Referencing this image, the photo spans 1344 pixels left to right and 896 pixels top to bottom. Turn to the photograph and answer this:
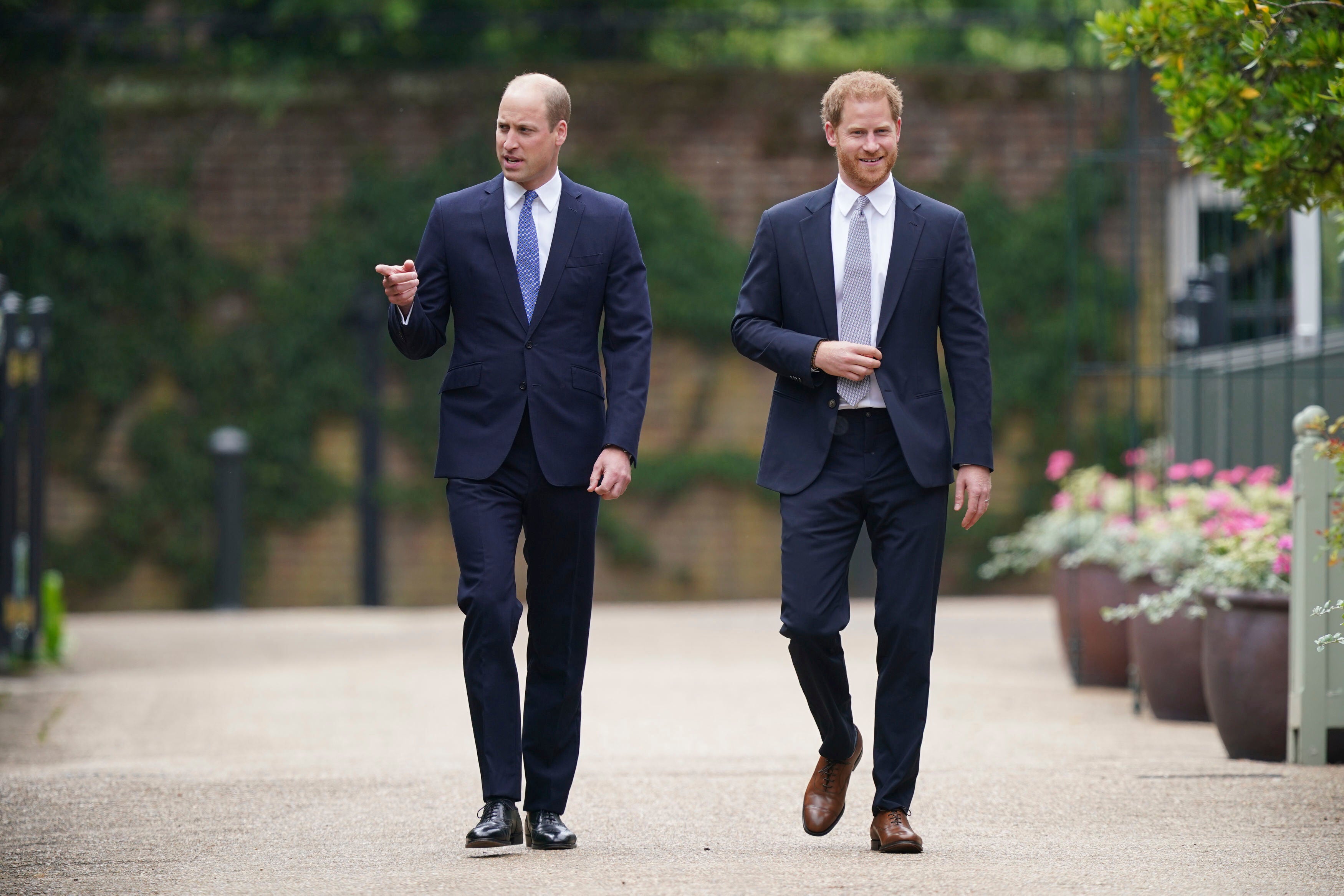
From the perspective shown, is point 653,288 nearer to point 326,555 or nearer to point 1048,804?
point 326,555

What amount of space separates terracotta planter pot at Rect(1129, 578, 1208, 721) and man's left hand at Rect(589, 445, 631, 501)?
10.4 ft

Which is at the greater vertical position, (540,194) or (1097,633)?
(540,194)

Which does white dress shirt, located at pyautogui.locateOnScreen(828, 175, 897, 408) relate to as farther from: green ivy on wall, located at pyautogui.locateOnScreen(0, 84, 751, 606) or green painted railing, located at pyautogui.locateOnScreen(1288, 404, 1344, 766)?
green ivy on wall, located at pyautogui.locateOnScreen(0, 84, 751, 606)

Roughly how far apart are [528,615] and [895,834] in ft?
3.29

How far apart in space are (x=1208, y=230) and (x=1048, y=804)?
8.13m

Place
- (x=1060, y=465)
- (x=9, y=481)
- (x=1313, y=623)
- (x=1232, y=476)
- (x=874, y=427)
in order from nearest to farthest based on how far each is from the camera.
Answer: (x=874, y=427) → (x=1313, y=623) → (x=1232, y=476) → (x=9, y=481) → (x=1060, y=465)

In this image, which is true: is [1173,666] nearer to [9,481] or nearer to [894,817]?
[894,817]

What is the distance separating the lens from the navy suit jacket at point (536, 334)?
13.3ft

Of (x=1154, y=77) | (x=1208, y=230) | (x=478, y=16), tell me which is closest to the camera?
(x=1154, y=77)

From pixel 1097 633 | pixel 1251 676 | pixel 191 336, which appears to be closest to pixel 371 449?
pixel 191 336

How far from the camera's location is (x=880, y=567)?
157 inches

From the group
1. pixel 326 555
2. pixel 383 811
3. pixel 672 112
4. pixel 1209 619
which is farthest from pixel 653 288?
pixel 383 811

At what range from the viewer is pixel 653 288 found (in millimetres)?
13195

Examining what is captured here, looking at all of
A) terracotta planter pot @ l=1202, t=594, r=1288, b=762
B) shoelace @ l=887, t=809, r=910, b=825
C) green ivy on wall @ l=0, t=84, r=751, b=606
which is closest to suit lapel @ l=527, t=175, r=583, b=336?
shoelace @ l=887, t=809, r=910, b=825
